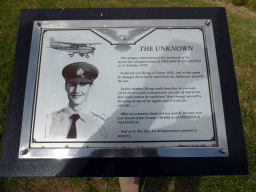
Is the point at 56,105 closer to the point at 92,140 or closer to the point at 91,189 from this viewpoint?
the point at 92,140

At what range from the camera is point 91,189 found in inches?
72.2

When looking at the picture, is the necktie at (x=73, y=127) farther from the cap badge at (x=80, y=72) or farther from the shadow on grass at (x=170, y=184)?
the shadow on grass at (x=170, y=184)

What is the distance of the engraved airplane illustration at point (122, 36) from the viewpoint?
4.48 ft

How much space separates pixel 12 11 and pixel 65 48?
204 centimetres

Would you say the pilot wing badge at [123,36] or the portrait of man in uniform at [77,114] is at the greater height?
the pilot wing badge at [123,36]

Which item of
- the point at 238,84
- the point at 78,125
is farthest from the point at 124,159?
the point at 238,84

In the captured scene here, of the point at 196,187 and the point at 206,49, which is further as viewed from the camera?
the point at 196,187

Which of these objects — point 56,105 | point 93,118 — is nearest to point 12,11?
point 56,105

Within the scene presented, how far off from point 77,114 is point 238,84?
2.16 metres

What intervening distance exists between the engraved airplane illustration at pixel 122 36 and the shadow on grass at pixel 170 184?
1.44 metres

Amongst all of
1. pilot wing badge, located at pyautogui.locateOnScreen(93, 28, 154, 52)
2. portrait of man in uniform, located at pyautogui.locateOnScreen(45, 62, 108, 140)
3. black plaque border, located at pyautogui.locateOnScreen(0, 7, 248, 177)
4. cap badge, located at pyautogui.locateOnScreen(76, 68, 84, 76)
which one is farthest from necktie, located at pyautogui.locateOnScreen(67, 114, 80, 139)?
pilot wing badge, located at pyautogui.locateOnScreen(93, 28, 154, 52)

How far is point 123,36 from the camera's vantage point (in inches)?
54.8

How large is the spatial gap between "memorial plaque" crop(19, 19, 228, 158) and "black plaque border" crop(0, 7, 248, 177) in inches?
3.9

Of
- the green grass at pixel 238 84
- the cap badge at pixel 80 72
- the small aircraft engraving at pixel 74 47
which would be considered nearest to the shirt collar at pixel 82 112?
the cap badge at pixel 80 72
